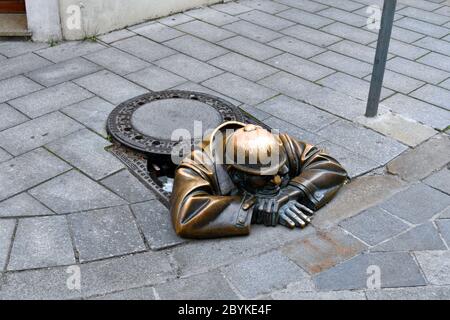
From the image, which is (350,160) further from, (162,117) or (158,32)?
(158,32)

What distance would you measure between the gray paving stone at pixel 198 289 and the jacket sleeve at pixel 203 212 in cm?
35

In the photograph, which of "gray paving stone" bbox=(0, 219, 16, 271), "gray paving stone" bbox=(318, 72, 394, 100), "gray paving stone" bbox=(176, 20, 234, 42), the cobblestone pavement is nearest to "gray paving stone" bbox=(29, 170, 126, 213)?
the cobblestone pavement

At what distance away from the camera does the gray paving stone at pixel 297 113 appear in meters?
5.68

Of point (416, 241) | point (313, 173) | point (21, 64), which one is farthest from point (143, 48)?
point (416, 241)

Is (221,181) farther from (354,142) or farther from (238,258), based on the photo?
(354,142)

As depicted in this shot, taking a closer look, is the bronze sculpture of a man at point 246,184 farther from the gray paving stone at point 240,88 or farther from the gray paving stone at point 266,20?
the gray paving stone at point 266,20

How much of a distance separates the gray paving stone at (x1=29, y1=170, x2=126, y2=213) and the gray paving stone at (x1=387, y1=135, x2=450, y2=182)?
231 cm

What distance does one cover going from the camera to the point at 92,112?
5711 millimetres

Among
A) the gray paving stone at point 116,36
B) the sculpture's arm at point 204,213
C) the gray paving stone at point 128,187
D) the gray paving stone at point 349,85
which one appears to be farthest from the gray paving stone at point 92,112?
the gray paving stone at point 349,85

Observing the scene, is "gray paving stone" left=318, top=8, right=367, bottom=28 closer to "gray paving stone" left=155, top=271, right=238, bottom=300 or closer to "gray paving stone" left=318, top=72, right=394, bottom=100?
"gray paving stone" left=318, top=72, right=394, bottom=100

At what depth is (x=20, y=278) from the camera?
3.79 metres

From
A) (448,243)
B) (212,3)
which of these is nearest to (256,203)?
(448,243)

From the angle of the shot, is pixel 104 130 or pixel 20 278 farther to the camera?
pixel 104 130

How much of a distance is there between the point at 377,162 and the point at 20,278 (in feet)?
9.83
